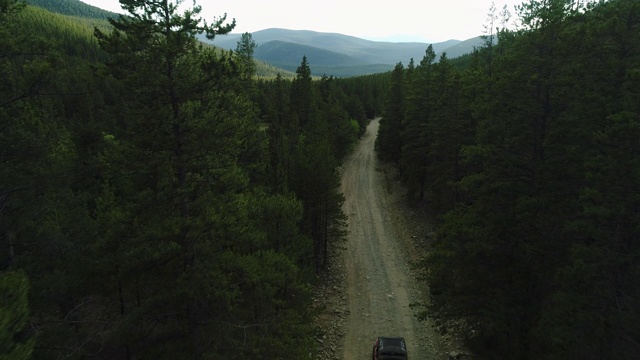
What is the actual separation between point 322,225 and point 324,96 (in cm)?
4172

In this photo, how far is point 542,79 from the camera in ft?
49.7

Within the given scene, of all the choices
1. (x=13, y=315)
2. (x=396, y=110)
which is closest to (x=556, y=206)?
(x=13, y=315)

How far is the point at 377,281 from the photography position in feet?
90.1

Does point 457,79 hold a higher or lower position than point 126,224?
higher

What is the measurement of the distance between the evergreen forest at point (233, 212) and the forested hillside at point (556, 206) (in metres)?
0.07

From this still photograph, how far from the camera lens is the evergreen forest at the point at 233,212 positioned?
970 centimetres

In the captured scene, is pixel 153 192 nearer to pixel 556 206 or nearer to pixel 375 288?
pixel 556 206

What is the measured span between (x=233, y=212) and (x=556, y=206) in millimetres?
→ 12212

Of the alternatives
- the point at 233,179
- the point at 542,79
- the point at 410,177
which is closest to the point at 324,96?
the point at 410,177

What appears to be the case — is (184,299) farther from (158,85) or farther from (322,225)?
(322,225)

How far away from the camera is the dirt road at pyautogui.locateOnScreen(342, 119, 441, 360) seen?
21391 millimetres

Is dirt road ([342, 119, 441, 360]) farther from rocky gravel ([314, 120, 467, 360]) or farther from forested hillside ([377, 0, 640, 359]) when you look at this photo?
forested hillside ([377, 0, 640, 359])

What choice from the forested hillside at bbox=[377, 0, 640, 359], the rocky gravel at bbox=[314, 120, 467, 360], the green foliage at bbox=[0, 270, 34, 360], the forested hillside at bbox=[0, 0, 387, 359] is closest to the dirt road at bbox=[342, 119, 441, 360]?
the rocky gravel at bbox=[314, 120, 467, 360]

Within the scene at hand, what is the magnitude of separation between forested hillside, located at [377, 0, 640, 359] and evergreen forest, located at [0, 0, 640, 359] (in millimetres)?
68
